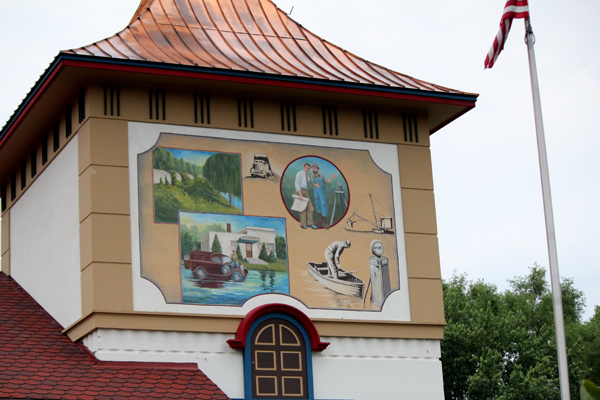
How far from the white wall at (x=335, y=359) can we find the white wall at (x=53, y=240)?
1.34 meters

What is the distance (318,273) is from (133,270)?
11.2 ft

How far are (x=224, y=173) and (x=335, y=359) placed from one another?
12.9 ft

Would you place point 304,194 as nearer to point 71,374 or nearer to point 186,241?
point 186,241

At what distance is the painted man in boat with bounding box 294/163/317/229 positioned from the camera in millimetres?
17953

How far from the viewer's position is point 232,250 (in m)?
17.1

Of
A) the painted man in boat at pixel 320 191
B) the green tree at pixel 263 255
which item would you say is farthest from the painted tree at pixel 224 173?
the painted man in boat at pixel 320 191

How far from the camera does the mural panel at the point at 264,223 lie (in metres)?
16.8

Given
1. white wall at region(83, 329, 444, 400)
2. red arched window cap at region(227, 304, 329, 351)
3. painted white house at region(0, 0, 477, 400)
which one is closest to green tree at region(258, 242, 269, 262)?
painted white house at region(0, 0, 477, 400)

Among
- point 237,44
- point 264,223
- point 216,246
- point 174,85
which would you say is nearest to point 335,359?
point 264,223

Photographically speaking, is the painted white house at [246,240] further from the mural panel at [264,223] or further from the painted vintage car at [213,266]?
the painted vintage car at [213,266]

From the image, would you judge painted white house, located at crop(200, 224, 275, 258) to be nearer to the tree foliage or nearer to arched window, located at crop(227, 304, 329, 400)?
arched window, located at crop(227, 304, 329, 400)

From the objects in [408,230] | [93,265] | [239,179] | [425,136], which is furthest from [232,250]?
[425,136]

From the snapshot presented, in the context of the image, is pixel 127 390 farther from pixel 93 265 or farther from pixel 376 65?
pixel 376 65

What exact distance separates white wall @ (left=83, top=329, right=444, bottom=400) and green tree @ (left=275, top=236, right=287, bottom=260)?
65.6 inches
